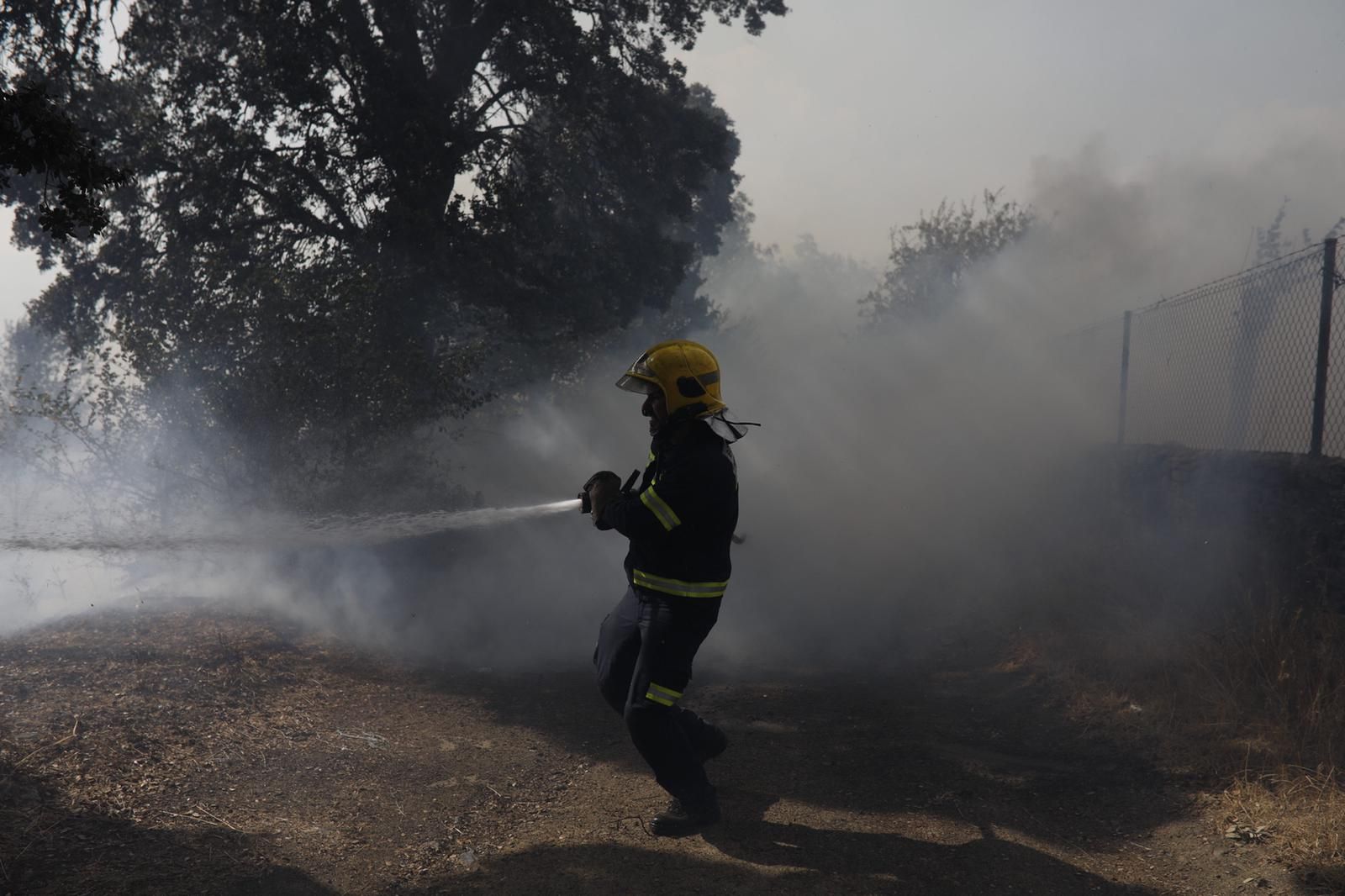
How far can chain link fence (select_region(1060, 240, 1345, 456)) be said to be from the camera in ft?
19.5

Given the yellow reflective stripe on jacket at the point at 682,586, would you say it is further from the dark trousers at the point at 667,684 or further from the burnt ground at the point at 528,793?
the burnt ground at the point at 528,793

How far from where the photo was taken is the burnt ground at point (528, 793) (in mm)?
3516

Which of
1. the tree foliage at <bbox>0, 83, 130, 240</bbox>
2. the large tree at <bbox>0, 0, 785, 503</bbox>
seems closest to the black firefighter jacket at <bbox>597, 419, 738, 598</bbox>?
the tree foliage at <bbox>0, 83, 130, 240</bbox>

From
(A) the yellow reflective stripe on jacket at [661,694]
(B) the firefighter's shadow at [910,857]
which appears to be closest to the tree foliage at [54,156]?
(A) the yellow reflective stripe on jacket at [661,694]

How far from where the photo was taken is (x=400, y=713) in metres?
5.74

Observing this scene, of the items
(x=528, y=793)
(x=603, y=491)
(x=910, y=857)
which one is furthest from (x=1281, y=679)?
(x=528, y=793)

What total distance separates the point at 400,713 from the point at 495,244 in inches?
282

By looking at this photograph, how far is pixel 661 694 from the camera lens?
155 inches

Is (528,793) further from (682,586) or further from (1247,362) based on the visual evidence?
(1247,362)

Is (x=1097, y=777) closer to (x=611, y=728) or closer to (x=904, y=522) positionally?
(x=611, y=728)

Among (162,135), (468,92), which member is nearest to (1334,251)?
(468,92)

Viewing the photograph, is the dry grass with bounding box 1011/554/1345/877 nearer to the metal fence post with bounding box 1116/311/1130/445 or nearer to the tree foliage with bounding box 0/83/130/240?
the metal fence post with bounding box 1116/311/1130/445

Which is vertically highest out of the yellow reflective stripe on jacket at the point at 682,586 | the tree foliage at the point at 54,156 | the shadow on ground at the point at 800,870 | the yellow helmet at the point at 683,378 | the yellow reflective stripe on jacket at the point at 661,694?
the tree foliage at the point at 54,156

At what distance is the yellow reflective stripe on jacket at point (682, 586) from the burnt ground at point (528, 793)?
102 cm
